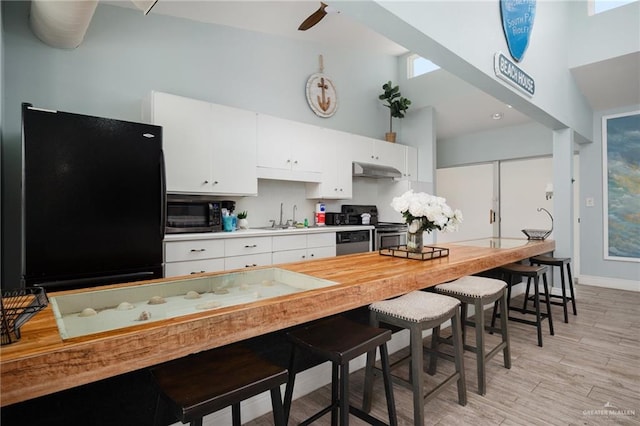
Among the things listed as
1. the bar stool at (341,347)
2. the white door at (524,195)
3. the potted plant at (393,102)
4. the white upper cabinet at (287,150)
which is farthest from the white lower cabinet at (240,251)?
the white door at (524,195)

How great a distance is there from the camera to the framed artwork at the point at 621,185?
16.1ft

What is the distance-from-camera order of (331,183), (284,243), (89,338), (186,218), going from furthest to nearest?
(331,183) → (284,243) → (186,218) → (89,338)

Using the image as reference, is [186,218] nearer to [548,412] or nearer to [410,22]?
[410,22]

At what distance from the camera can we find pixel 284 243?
3.66m

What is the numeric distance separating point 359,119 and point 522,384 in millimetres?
4144

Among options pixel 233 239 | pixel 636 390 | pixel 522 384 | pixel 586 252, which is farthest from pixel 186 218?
pixel 586 252

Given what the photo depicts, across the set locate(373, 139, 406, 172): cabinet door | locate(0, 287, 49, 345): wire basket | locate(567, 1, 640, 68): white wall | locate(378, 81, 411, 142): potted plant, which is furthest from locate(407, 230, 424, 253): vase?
locate(567, 1, 640, 68): white wall

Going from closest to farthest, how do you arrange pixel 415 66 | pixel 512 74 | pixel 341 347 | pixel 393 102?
pixel 341 347
pixel 512 74
pixel 393 102
pixel 415 66

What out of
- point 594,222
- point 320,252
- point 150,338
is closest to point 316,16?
point 320,252

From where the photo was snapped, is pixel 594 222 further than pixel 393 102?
No

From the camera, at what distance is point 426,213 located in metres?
2.31

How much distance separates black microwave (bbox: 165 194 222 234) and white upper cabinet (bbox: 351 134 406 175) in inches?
86.5

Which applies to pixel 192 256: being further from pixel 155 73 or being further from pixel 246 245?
pixel 155 73

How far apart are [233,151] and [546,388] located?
3.26 metres
